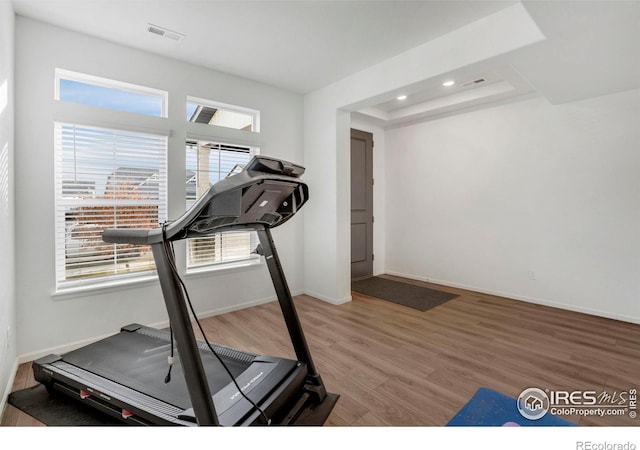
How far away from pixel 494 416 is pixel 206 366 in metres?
1.71

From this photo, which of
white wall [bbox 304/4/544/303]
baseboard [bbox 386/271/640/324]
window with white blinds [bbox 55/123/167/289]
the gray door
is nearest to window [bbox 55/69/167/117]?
window with white blinds [bbox 55/123/167/289]

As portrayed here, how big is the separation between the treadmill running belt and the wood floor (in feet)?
1.36

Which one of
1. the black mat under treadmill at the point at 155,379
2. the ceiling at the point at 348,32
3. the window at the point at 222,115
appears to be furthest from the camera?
the window at the point at 222,115

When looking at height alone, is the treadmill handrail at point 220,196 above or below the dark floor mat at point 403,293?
above

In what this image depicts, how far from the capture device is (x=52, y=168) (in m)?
2.62

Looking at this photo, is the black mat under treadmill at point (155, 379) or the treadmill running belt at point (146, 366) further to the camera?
the treadmill running belt at point (146, 366)

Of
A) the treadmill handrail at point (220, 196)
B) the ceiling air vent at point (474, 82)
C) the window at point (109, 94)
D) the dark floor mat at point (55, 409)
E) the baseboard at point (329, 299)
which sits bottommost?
the dark floor mat at point (55, 409)

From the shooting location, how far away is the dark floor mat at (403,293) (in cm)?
401

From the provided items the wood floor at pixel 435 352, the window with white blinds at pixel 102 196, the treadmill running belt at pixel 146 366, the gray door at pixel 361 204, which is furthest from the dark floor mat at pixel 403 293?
the window with white blinds at pixel 102 196

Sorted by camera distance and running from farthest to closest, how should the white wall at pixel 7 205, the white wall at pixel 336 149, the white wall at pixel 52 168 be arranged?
the white wall at pixel 336 149 < the white wall at pixel 52 168 < the white wall at pixel 7 205

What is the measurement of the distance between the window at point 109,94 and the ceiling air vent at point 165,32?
1.83 ft

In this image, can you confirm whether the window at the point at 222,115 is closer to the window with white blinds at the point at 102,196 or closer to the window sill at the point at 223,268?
the window with white blinds at the point at 102,196

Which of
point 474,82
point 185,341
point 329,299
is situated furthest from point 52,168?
point 474,82

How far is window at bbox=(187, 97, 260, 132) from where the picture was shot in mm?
3525
